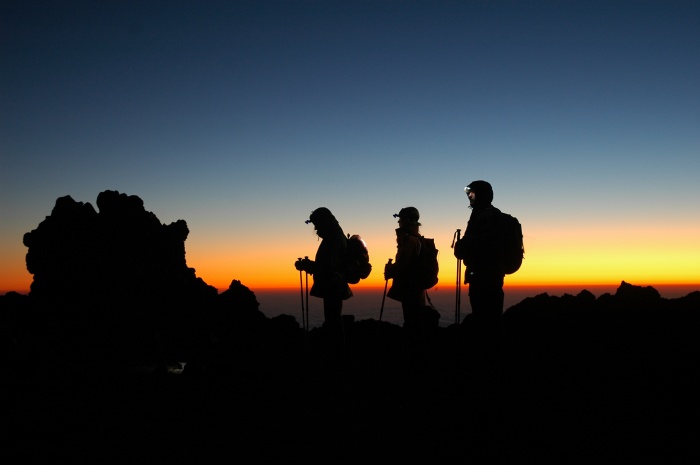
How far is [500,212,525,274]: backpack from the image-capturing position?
707 cm

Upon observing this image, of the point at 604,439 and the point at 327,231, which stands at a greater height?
the point at 327,231

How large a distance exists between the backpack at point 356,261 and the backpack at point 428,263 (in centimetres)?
124

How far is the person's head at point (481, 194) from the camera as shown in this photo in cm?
750

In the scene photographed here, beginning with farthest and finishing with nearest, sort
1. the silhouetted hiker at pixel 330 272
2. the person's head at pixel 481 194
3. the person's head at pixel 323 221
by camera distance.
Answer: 1. the person's head at pixel 323 221
2. the silhouetted hiker at pixel 330 272
3. the person's head at pixel 481 194

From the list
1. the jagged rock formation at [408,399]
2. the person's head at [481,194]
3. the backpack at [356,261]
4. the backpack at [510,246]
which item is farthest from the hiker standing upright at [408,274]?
the backpack at [510,246]

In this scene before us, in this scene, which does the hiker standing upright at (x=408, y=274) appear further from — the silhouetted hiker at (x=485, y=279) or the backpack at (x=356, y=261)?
the silhouetted hiker at (x=485, y=279)

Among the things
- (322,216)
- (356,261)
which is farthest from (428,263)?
(322,216)

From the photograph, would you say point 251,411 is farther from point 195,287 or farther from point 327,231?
point 195,287

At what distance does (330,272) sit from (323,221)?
103cm

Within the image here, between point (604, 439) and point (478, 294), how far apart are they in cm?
255

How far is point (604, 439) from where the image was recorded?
5.17m

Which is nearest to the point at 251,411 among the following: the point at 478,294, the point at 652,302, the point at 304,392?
the point at 304,392

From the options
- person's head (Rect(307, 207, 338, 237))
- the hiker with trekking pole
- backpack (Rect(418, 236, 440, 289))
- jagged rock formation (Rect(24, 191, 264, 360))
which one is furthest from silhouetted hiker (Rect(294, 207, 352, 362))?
jagged rock formation (Rect(24, 191, 264, 360))

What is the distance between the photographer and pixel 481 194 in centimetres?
751
